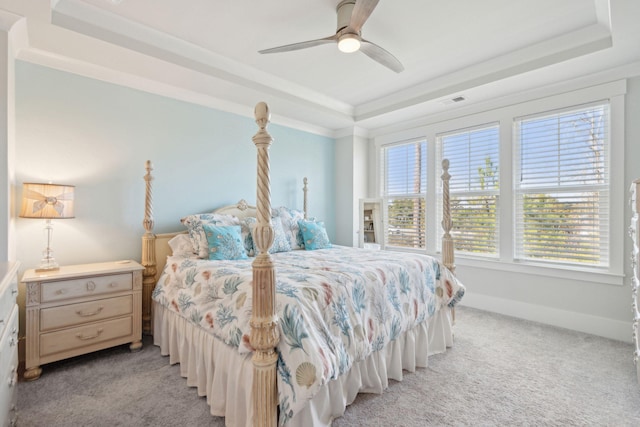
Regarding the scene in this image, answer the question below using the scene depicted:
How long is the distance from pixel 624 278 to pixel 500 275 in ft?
3.40

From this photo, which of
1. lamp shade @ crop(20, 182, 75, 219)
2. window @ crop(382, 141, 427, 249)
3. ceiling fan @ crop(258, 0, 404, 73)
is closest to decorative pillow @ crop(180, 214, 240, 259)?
lamp shade @ crop(20, 182, 75, 219)

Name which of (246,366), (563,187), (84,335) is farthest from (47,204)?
(563,187)

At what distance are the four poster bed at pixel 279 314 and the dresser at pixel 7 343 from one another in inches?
34.1

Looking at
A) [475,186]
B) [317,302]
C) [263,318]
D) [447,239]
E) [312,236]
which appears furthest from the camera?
[475,186]

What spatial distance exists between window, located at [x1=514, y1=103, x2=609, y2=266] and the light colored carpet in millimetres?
982

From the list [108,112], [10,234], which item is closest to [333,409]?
[10,234]

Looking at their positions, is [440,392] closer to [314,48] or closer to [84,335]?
[84,335]

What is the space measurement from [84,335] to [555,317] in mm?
4306

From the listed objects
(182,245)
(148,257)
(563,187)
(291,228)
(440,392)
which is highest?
(563,187)

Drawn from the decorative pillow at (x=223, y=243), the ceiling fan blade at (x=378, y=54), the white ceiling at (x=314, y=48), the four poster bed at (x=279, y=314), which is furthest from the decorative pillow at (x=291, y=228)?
the ceiling fan blade at (x=378, y=54)

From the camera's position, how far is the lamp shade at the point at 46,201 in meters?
2.18

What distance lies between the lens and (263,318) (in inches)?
54.4

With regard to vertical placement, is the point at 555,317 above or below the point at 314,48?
below

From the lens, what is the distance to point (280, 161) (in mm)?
4223
